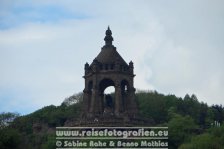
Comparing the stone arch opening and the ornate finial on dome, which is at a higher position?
the ornate finial on dome

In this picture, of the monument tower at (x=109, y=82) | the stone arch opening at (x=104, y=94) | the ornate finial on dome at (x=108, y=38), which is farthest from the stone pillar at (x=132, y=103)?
the ornate finial on dome at (x=108, y=38)

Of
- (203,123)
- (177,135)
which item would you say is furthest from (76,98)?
(177,135)

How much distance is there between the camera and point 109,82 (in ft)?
257

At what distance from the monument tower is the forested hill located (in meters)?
3.86

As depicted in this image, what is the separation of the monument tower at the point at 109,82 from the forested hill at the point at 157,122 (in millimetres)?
3863

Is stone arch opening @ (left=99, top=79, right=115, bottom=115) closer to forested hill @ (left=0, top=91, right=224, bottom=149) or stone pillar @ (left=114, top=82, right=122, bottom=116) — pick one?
stone pillar @ (left=114, top=82, right=122, bottom=116)

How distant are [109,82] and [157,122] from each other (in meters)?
9.52

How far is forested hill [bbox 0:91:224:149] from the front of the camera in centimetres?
6812

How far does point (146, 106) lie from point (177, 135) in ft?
72.2

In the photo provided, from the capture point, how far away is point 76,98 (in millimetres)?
111812

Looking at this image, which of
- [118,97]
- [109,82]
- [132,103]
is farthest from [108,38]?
[132,103]

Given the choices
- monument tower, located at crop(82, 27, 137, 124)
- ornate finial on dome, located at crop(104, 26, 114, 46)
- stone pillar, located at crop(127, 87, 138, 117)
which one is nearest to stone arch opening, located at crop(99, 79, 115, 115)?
monument tower, located at crop(82, 27, 137, 124)

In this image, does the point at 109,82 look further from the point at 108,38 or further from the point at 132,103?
the point at 108,38

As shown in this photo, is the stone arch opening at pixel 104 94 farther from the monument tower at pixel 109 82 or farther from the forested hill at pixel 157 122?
the forested hill at pixel 157 122
